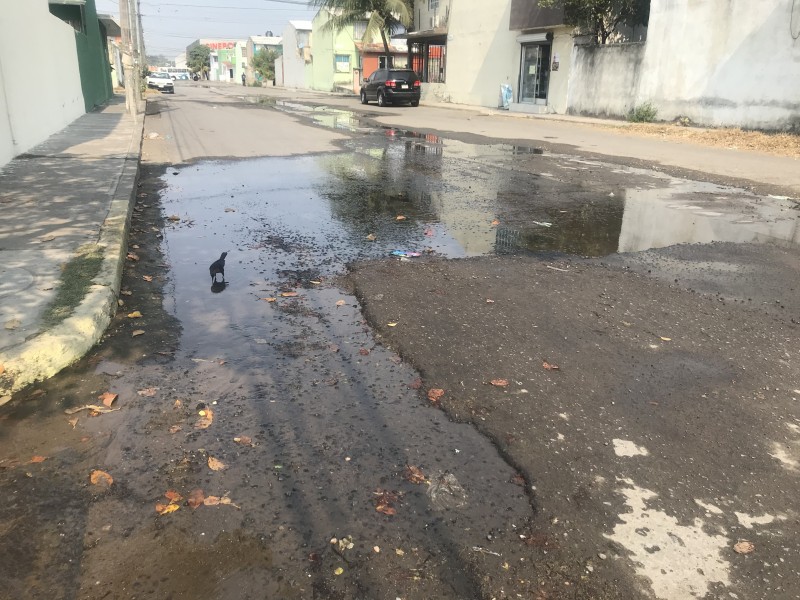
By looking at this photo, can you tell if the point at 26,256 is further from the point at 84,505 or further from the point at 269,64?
the point at 269,64

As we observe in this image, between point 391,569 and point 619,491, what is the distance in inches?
44.1

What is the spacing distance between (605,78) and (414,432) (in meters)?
25.2

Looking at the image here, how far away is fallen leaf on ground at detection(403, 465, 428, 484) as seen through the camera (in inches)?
115

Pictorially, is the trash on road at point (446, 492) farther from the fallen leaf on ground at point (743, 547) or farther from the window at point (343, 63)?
the window at point (343, 63)

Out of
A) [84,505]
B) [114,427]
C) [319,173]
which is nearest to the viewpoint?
[84,505]

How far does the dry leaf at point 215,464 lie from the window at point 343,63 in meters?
62.3

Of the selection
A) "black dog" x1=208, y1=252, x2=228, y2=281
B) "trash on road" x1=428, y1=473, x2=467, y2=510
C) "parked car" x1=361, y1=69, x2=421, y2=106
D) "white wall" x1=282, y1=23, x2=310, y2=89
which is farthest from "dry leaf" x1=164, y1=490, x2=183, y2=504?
"white wall" x1=282, y1=23, x2=310, y2=89

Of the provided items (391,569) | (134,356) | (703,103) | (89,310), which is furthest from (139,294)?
(703,103)

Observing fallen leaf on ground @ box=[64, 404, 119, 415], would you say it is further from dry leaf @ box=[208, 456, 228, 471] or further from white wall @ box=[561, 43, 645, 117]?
white wall @ box=[561, 43, 645, 117]

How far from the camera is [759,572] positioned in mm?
2379

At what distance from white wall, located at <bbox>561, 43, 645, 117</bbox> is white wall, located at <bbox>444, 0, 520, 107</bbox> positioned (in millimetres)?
5555

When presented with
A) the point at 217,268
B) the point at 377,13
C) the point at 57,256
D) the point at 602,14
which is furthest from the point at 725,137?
the point at 377,13

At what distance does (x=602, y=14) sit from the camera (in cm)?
2531

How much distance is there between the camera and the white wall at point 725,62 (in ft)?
60.4
